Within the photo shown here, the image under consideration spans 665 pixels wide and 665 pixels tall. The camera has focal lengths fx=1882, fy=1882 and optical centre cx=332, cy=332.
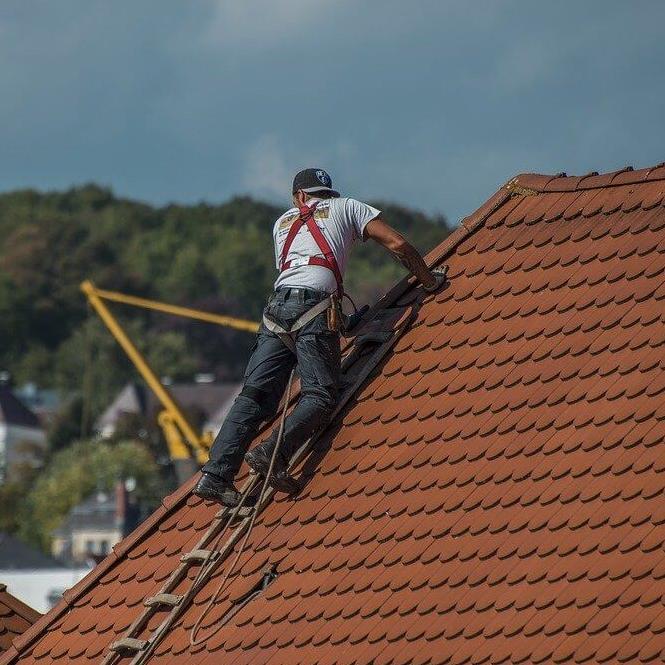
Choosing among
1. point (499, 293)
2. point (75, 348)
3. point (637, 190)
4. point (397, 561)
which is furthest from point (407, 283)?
point (75, 348)

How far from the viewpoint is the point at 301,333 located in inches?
436

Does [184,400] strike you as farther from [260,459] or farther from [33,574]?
[260,459]

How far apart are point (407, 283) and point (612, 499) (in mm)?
2864

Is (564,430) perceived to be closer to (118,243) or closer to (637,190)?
(637,190)

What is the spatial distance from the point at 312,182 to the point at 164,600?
9.15 ft

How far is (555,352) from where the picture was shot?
10.4 m

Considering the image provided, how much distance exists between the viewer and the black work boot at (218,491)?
10891mm

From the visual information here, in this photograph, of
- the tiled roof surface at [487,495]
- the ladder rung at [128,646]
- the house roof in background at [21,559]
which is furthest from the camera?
the house roof in background at [21,559]

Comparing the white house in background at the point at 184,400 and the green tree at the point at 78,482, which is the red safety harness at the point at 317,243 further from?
the white house in background at the point at 184,400

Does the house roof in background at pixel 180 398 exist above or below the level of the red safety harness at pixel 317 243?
above

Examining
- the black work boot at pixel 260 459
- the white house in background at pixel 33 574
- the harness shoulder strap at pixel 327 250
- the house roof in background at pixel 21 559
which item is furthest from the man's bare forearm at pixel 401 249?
the house roof in background at pixel 21 559

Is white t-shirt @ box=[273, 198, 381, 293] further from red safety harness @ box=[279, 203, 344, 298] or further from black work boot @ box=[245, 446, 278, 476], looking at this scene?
black work boot @ box=[245, 446, 278, 476]

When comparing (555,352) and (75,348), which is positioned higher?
(75,348)

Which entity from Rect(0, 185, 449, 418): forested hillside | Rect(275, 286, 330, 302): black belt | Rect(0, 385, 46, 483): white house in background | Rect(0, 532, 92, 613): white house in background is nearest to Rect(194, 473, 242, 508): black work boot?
Rect(275, 286, 330, 302): black belt
